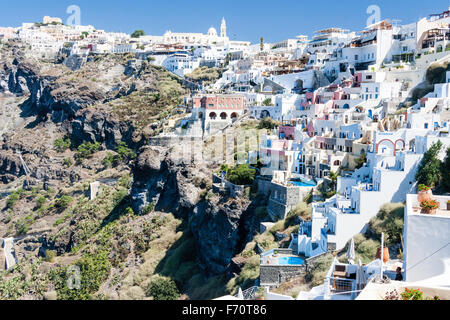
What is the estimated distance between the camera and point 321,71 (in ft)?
145

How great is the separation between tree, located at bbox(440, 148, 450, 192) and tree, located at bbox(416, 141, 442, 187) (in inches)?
6.4

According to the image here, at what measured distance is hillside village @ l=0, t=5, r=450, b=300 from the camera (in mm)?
12008

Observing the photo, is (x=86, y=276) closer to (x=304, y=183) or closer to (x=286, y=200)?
(x=286, y=200)

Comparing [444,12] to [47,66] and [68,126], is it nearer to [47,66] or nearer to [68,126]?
[68,126]

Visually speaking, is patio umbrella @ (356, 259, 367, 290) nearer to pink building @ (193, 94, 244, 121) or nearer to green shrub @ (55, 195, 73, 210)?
pink building @ (193, 94, 244, 121)

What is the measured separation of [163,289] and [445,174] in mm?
16799

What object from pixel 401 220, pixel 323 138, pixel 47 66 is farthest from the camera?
pixel 47 66

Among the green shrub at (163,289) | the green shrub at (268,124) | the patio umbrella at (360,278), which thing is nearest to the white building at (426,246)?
the patio umbrella at (360,278)

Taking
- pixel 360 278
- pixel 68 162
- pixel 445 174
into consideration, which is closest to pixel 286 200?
pixel 445 174

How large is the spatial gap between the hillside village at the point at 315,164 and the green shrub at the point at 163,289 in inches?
35.1

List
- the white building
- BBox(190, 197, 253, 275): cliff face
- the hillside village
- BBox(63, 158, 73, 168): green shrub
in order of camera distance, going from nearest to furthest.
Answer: the white building
the hillside village
BBox(190, 197, 253, 275): cliff face
BBox(63, 158, 73, 168): green shrub

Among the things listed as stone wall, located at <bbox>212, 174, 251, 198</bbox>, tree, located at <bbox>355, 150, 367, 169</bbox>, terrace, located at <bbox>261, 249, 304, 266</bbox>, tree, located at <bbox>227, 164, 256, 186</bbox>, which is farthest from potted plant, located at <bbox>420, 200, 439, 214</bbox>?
tree, located at <bbox>227, 164, 256, 186</bbox>

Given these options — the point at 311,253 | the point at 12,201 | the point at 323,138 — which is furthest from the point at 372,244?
the point at 12,201

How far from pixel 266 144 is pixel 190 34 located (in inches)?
2628
